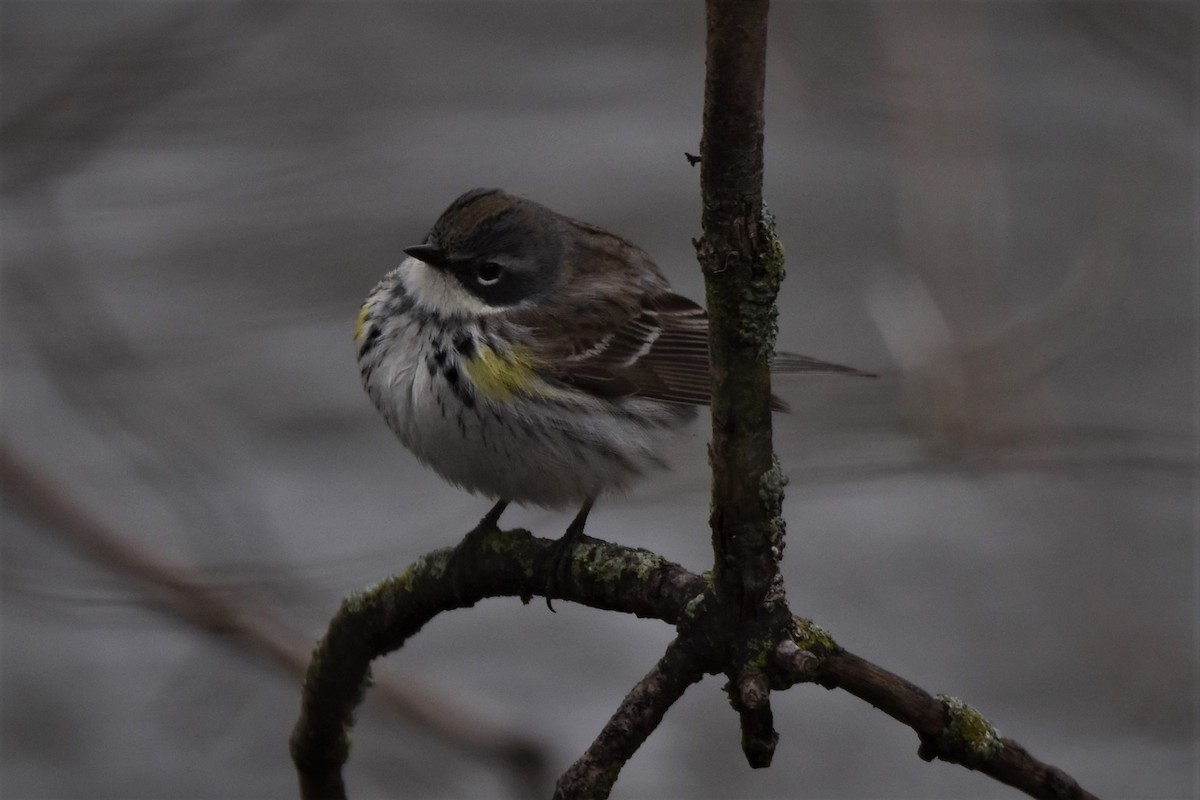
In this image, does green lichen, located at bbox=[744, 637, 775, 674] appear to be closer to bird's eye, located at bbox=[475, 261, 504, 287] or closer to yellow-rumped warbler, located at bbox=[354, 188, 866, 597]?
yellow-rumped warbler, located at bbox=[354, 188, 866, 597]

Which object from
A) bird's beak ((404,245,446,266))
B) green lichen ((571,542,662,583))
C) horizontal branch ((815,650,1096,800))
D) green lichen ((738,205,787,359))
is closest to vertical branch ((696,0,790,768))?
green lichen ((738,205,787,359))

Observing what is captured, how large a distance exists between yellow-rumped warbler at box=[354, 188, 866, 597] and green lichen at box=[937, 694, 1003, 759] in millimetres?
1881

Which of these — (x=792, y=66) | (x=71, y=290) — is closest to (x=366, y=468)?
(x=71, y=290)

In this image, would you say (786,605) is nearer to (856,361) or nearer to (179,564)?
(179,564)

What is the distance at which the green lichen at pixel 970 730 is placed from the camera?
105 inches

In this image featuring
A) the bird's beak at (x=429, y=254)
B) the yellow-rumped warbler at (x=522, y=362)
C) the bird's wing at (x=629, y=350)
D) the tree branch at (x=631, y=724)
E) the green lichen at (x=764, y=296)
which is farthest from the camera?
the bird's wing at (x=629, y=350)

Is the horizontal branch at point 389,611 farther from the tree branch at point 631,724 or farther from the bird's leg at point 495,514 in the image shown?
the tree branch at point 631,724

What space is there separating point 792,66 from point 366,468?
2.65m

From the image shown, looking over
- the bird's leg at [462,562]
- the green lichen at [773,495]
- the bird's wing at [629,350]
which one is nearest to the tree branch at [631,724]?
the green lichen at [773,495]

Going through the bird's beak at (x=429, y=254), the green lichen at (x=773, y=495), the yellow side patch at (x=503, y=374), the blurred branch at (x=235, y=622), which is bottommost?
the blurred branch at (x=235, y=622)

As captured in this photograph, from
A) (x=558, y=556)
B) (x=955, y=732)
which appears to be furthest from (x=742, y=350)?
Result: (x=558, y=556)

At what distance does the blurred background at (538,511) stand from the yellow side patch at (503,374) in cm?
50

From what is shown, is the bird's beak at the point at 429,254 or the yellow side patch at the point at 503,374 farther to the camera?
the bird's beak at the point at 429,254

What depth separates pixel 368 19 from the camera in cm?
886
